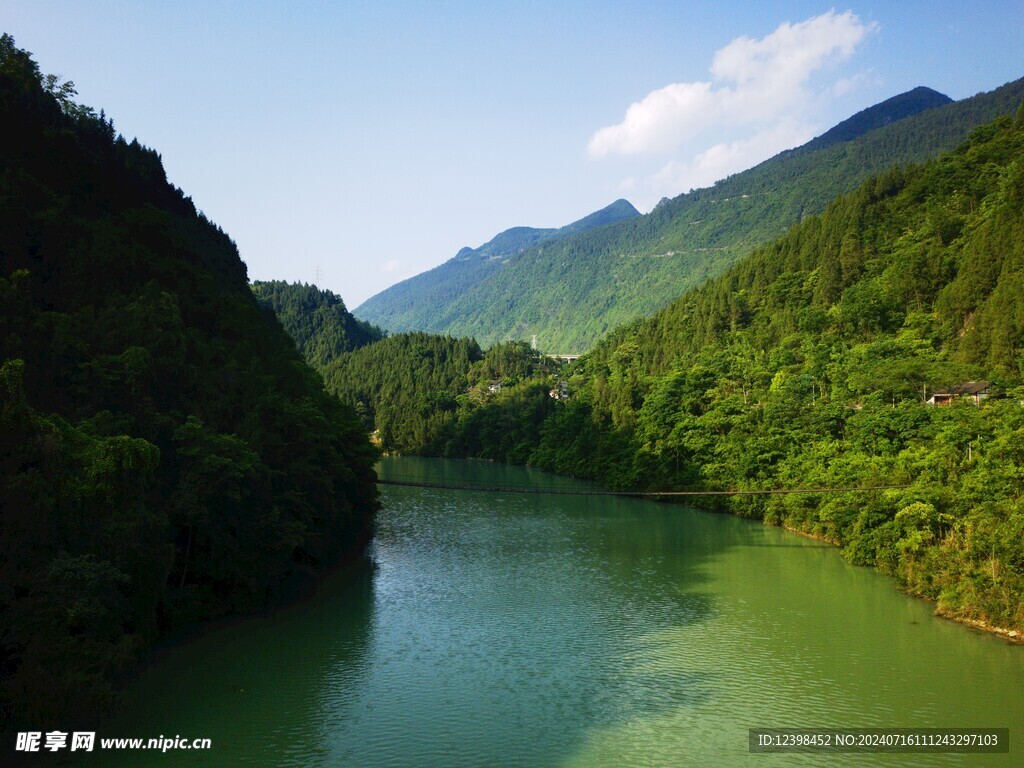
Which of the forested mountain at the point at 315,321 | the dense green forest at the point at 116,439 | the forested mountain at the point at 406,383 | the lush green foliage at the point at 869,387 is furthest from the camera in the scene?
the forested mountain at the point at 315,321

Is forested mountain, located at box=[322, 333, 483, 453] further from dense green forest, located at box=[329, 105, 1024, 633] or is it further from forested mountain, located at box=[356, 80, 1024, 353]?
forested mountain, located at box=[356, 80, 1024, 353]

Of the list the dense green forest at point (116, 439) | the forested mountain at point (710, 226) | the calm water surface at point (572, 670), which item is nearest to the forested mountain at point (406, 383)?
the dense green forest at point (116, 439)

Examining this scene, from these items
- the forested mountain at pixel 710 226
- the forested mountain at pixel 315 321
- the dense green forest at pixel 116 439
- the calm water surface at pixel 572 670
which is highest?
the forested mountain at pixel 710 226

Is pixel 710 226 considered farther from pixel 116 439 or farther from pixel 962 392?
pixel 116 439

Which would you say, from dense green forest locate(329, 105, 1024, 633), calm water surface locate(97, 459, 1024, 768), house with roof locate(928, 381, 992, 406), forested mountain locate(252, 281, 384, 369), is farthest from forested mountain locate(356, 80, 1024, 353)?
calm water surface locate(97, 459, 1024, 768)

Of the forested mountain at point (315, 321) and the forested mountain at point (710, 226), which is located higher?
the forested mountain at point (710, 226)

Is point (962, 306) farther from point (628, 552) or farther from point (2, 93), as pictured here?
point (2, 93)

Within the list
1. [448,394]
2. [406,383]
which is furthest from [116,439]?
[406,383]

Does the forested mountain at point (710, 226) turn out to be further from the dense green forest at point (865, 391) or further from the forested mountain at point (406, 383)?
the dense green forest at point (865, 391)
